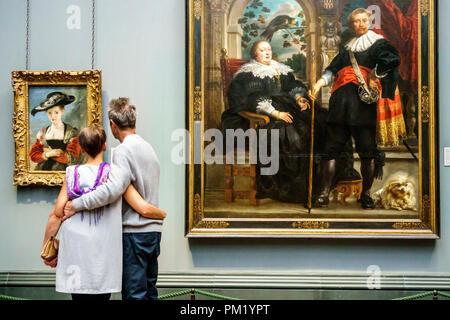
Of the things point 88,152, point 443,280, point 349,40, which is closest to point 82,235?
point 88,152

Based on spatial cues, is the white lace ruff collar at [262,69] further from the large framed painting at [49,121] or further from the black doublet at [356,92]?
the large framed painting at [49,121]

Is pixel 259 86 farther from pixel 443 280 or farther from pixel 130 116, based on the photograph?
pixel 443 280

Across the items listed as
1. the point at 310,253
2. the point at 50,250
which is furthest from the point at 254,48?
the point at 50,250

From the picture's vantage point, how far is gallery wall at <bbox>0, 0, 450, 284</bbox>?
5.62m

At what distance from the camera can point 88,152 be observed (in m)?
3.82

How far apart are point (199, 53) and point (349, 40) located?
1.71 metres

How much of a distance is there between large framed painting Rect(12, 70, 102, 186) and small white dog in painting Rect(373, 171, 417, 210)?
10.9 feet

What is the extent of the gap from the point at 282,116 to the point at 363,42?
4.07ft

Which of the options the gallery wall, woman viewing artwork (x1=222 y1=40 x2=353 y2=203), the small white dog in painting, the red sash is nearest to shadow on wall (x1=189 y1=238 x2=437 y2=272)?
the gallery wall

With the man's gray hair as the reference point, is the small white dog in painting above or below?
below

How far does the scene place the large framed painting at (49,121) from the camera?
18.6 ft

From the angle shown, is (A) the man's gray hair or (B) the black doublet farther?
(B) the black doublet

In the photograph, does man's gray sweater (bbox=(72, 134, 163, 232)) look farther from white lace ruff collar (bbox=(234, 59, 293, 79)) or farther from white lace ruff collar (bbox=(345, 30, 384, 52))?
white lace ruff collar (bbox=(345, 30, 384, 52))

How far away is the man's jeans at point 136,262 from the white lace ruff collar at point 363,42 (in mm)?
3240
